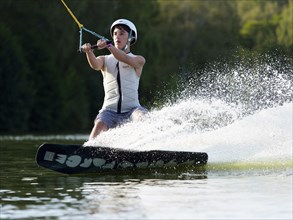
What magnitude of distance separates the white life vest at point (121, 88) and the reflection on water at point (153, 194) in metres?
0.99

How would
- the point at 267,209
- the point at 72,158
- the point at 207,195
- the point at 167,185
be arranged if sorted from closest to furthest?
1. the point at 267,209
2. the point at 207,195
3. the point at 167,185
4. the point at 72,158

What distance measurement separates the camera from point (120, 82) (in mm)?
13727

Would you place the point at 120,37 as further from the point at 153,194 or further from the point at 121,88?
the point at 153,194

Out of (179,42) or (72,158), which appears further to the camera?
(179,42)

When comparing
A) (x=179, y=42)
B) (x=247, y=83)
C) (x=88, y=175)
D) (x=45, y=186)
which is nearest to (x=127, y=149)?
(x=88, y=175)

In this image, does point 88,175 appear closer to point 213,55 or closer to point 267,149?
point 267,149

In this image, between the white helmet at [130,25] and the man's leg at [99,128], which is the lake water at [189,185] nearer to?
the man's leg at [99,128]

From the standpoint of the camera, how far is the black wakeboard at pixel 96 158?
13.1 m

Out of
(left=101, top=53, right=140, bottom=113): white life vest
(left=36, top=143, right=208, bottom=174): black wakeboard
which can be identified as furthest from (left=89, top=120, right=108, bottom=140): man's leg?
(left=36, top=143, right=208, bottom=174): black wakeboard

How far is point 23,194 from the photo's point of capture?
1083 centimetres

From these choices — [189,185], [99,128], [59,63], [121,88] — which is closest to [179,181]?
[189,185]

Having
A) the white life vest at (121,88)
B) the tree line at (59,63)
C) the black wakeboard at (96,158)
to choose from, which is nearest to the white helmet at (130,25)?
the white life vest at (121,88)

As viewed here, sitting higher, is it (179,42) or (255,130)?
(179,42)

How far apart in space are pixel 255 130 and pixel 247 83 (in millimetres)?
29835
